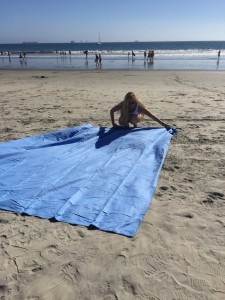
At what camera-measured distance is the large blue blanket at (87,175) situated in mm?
3611

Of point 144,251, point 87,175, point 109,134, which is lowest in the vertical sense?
point 144,251

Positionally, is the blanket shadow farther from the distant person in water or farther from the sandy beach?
the sandy beach

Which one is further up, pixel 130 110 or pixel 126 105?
pixel 126 105

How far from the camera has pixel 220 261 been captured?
2896mm

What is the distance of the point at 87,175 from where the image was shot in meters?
4.46

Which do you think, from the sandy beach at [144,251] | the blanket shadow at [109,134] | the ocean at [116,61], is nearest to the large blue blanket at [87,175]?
the blanket shadow at [109,134]

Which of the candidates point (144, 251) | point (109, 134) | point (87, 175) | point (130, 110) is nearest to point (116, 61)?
point (130, 110)

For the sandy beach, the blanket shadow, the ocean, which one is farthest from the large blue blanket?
the ocean

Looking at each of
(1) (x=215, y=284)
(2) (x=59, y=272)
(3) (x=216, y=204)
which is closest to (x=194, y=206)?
(3) (x=216, y=204)

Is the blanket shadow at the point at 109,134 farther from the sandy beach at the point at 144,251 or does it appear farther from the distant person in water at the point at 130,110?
the sandy beach at the point at 144,251

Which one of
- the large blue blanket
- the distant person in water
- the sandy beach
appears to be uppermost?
the distant person in water

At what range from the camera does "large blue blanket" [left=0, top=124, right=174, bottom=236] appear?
361cm

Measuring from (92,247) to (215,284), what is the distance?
4.09 feet

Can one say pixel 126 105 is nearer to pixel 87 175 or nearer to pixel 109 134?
pixel 109 134
